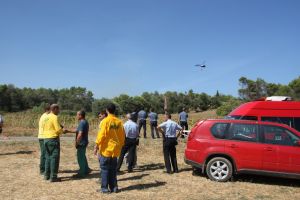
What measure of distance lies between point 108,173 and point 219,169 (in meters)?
3.19

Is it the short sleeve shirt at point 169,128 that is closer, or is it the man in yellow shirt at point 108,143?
the man in yellow shirt at point 108,143

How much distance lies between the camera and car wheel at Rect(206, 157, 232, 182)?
1001cm

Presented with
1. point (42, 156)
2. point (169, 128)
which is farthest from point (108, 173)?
point (169, 128)

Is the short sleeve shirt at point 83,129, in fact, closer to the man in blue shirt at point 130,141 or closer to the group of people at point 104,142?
the group of people at point 104,142

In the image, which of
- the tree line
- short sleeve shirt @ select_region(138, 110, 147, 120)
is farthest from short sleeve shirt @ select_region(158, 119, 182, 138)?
the tree line

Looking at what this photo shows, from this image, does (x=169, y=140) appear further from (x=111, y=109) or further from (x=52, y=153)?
(x=52, y=153)

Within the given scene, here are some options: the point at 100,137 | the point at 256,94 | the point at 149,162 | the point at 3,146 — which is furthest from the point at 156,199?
the point at 256,94

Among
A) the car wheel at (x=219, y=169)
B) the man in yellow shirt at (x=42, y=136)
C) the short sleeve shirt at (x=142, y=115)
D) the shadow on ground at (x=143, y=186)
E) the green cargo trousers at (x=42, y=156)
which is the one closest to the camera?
the shadow on ground at (x=143, y=186)

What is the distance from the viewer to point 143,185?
9.47 meters

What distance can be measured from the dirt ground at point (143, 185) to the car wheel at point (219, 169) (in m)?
0.21

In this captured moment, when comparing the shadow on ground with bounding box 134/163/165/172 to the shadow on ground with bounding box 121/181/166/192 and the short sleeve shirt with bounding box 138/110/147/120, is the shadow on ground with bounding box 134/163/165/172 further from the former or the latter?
the short sleeve shirt with bounding box 138/110/147/120

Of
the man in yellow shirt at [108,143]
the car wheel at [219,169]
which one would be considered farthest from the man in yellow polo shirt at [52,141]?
the car wheel at [219,169]

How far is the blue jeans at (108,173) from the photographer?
27.7 ft

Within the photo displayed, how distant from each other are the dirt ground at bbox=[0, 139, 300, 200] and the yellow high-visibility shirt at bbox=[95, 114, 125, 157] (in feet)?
3.14
